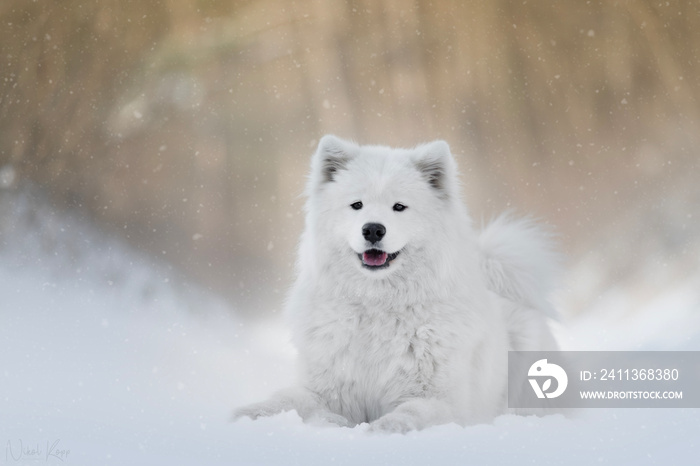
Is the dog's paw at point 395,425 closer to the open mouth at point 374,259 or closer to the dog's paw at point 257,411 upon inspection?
the dog's paw at point 257,411

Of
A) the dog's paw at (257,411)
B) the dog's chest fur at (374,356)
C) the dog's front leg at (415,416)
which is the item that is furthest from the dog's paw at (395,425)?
the dog's paw at (257,411)

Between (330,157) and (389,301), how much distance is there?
0.77 m

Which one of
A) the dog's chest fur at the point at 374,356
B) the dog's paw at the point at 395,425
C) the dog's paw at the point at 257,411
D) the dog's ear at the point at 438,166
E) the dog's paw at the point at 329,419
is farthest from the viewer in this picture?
the dog's ear at the point at 438,166

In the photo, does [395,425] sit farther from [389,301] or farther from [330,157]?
[330,157]

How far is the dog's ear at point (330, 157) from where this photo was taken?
369 centimetres

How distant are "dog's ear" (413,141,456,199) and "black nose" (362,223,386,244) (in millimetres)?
463

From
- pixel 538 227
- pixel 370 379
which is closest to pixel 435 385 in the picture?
pixel 370 379

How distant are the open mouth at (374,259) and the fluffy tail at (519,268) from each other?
0.94m

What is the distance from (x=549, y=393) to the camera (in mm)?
3969

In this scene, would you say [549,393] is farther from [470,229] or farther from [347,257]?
[347,257]

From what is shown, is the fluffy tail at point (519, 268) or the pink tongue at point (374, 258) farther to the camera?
the fluffy tail at point (519, 268)

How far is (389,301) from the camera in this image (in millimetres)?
3523

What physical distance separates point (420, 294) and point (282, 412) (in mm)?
828

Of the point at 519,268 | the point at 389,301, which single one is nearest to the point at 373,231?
the point at 389,301
